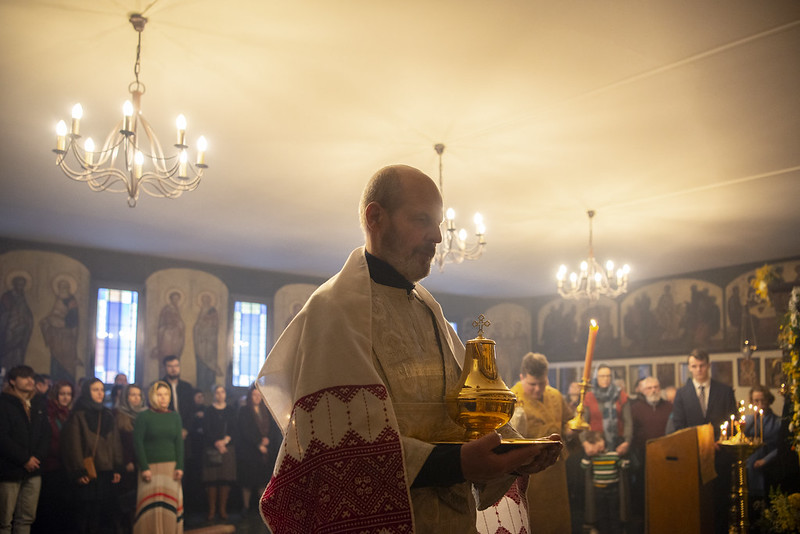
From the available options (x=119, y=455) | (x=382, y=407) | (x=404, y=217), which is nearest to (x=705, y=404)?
(x=119, y=455)

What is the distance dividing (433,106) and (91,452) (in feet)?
22.1

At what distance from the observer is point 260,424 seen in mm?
13648

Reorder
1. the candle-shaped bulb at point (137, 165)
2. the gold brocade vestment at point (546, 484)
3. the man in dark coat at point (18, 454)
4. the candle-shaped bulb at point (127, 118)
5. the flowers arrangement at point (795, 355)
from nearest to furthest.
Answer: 1. the candle-shaped bulb at point (127, 118)
2. the candle-shaped bulb at point (137, 165)
3. the flowers arrangement at point (795, 355)
4. the gold brocade vestment at point (546, 484)
5. the man in dark coat at point (18, 454)

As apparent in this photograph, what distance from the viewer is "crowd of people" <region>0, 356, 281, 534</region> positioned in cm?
918

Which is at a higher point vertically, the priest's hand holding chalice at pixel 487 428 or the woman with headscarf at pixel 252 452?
the priest's hand holding chalice at pixel 487 428

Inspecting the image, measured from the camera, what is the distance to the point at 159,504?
943cm

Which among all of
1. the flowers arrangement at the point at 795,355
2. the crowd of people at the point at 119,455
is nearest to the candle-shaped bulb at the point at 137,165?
the crowd of people at the point at 119,455

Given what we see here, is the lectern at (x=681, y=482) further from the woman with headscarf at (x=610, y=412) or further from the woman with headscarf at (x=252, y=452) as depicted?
the woman with headscarf at (x=252, y=452)

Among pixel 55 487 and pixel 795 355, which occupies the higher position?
pixel 795 355

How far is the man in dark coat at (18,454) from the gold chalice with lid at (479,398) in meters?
8.42

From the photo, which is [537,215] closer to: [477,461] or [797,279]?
[797,279]

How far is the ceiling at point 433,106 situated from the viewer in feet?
19.8

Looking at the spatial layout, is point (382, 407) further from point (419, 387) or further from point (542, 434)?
point (542, 434)

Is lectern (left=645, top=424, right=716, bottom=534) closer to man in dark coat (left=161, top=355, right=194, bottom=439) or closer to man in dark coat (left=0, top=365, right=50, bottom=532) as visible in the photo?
man in dark coat (left=0, top=365, right=50, bottom=532)
